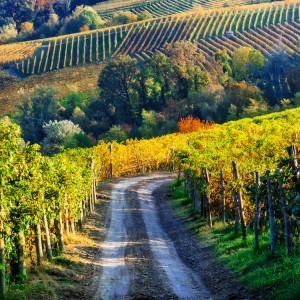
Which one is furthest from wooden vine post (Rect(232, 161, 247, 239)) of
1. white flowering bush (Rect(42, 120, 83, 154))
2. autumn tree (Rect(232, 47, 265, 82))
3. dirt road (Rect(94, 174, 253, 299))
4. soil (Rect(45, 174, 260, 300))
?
autumn tree (Rect(232, 47, 265, 82))

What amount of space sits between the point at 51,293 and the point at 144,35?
116 m

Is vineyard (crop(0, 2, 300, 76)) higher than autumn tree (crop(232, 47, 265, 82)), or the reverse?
vineyard (crop(0, 2, 300, 76))

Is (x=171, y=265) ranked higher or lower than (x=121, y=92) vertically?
lower

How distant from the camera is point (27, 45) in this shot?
458 feet

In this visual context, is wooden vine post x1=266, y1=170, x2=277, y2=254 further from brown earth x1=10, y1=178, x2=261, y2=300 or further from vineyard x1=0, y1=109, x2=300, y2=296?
brown earth x1=10, y1=178, x2=261, y2=300

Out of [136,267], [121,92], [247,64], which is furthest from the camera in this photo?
[247,64]

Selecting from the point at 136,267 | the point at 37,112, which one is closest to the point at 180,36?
the point at 37,112

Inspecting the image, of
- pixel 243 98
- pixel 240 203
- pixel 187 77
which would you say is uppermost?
pixel 187 77

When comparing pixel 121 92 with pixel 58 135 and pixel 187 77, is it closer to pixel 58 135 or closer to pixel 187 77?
pixel 187 77

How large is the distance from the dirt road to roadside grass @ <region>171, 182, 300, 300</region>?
0.49m

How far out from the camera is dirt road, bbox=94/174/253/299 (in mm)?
16781

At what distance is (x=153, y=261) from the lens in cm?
2230

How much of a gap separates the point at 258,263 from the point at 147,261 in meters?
6.22

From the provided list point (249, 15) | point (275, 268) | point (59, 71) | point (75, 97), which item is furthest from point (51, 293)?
point (249, 15)
